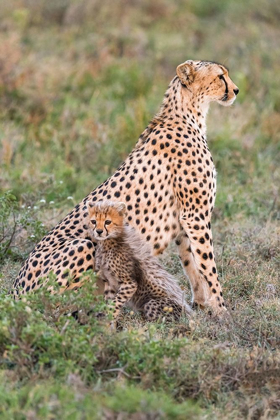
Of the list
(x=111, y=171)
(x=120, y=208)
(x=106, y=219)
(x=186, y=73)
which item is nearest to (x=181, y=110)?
(x=186, y=73)

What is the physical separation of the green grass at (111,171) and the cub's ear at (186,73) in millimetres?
1206

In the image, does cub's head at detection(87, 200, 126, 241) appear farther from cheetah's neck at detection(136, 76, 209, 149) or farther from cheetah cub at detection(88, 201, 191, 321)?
cheetah's neck at detection(136, 76, 209, 149)

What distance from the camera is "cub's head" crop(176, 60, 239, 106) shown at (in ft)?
15.2

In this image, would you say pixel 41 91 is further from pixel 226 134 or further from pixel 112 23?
pixel 112 23

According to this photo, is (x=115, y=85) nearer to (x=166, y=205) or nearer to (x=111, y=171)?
(x=111, y=171)

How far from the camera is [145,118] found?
7375mm

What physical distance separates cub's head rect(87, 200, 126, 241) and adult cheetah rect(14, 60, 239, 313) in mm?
106

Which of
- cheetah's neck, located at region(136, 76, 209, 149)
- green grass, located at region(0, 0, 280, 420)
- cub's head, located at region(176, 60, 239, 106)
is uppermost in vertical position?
cub's head, located at region(176, 60, 239, 106)

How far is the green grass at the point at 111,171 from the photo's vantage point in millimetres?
3174

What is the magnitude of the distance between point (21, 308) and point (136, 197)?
1253mm

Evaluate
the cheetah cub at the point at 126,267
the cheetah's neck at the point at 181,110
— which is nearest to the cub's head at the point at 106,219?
the cheetah cub at the point at 126,267

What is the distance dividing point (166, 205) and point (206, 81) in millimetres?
840

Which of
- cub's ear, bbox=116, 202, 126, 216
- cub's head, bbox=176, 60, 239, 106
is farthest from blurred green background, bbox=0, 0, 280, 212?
cub's ear, bbox=116, 202, 126, 216

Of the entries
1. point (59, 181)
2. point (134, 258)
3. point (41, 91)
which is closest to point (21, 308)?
point (134, 258)
